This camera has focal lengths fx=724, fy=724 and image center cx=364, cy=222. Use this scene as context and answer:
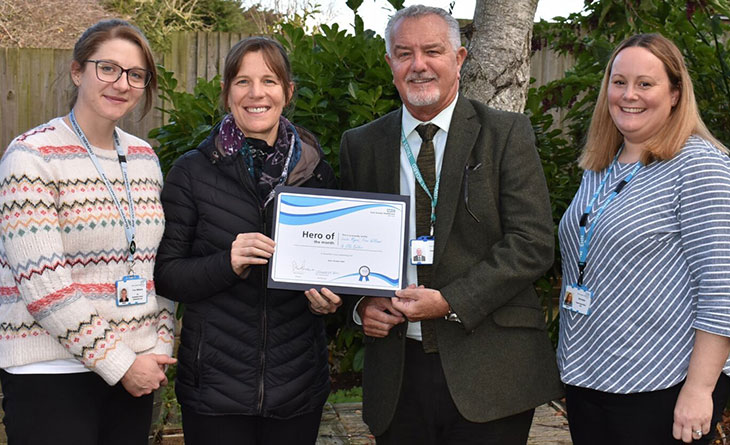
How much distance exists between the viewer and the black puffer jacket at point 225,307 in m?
2.60

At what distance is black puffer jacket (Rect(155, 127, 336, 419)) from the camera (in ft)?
8.52

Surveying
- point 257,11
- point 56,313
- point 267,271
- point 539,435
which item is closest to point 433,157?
point 267,271

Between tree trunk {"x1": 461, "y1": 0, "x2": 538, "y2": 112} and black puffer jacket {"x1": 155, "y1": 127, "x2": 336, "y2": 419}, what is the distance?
5.28 feet

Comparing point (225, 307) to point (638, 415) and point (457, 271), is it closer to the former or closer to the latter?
point (457, 271)

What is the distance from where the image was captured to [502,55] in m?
3.93

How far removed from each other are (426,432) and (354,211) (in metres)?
0.88

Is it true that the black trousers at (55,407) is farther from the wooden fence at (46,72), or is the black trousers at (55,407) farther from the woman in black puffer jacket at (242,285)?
the wooden fence at (46,72)

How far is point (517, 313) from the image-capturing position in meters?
2.69

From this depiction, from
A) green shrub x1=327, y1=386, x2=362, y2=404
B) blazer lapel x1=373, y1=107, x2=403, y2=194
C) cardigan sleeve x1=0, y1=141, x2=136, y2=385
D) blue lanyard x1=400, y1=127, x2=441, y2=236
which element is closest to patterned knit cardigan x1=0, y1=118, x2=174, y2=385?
cardigan sleeve x1=0, y1=141, x2=136, y2=385

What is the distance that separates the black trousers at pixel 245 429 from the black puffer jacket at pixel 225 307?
0.05m

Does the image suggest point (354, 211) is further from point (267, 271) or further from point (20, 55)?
point (20, 55)

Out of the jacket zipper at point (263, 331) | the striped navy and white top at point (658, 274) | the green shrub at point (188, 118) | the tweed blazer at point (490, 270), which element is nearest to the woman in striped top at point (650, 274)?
the striped navy and white top at point (658, 274)

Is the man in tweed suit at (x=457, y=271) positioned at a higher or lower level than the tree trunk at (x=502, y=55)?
lower

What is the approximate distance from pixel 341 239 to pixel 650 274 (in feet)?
3.56
